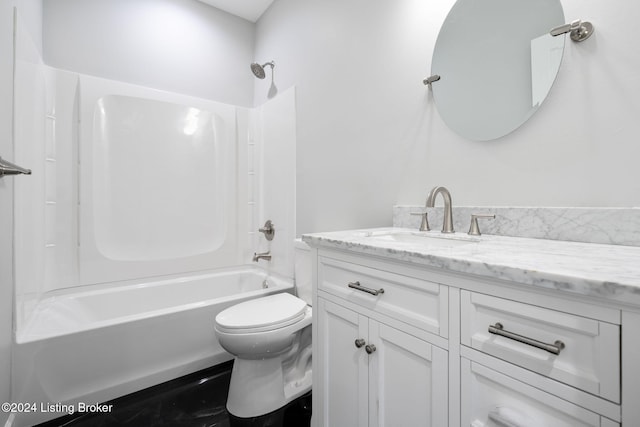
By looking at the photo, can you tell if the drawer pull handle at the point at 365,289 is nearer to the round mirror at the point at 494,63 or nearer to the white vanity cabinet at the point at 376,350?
the white vanity cabinet at the point at 376,350

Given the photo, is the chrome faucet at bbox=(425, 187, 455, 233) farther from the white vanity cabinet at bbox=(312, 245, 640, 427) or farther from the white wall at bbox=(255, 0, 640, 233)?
the white vanity cabinet at bbox=(312, 245, 640, 427)

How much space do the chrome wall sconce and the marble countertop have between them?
2.12 ft

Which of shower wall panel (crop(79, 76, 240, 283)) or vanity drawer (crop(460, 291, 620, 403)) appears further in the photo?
shower wall panel (crop(79, 76, 240, 283))

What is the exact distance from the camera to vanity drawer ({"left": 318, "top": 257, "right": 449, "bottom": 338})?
0.69m

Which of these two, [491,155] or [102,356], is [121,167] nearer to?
[102,356]

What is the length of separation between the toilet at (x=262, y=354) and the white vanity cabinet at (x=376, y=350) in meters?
0.35

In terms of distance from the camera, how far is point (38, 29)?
174 centimetres

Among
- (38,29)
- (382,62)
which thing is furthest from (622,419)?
(38,29)

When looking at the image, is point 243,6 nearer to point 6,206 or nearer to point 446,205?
point 6,206

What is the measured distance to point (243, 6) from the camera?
252cm

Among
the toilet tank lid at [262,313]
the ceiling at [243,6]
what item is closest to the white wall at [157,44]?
the ceiling at [243,6]

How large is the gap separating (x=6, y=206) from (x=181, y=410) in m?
1.25

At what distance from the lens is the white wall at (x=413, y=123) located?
85cm

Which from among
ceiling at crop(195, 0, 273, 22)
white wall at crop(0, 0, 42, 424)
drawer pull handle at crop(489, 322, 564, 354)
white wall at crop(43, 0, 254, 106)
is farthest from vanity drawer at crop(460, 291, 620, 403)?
ceiling at crop(195, 0, 273, 22)
